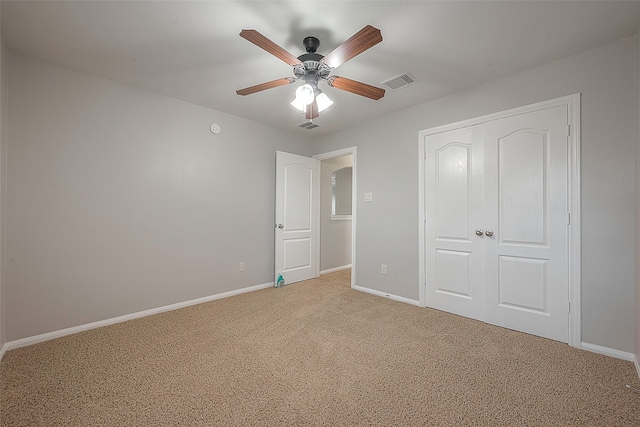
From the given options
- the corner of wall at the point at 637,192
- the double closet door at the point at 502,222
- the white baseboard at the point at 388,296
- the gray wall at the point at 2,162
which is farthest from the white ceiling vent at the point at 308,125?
the corner of wall at the point at 637,192

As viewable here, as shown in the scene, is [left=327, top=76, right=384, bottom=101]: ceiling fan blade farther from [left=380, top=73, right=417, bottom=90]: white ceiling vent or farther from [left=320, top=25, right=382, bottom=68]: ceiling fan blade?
[left=380, top=73, right=417, bottom=90]: white ceiling vent

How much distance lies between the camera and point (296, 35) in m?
1.99

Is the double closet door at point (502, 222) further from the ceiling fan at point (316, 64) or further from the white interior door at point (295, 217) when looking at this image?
the white interior door at point (295, 217)

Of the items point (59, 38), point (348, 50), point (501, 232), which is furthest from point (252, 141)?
point (501, 232)

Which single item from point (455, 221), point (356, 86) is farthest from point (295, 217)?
point (356, 86)

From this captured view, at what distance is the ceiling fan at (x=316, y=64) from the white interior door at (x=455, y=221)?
128cm

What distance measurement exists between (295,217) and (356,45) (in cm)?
293

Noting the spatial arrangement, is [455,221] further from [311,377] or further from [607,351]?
[311,377]

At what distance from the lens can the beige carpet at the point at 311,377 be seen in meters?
1.48

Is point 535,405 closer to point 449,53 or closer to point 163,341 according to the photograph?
point 449,53

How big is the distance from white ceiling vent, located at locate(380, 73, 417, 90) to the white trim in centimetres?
274

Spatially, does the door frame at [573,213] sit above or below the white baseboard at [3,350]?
above

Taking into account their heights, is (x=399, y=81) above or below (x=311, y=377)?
→ above

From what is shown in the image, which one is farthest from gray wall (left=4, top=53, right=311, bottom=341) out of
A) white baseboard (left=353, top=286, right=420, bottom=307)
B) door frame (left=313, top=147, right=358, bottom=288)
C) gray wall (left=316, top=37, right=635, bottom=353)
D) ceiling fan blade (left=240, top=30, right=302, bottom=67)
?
gray wall (left=316, top=37, right=635, bottom=353)
